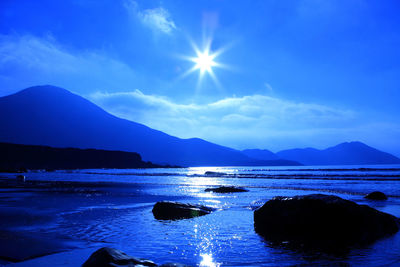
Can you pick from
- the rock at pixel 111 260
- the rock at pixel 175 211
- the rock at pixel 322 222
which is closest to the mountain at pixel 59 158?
the rock at pixel 175 211

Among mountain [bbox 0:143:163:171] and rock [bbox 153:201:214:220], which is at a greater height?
mountain [bbox 0:143:163:171]

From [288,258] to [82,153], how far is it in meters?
167

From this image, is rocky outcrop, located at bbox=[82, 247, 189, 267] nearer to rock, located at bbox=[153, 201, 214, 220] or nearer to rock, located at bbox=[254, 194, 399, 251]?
rock, located at bbox=[254, 194, 399, 251]

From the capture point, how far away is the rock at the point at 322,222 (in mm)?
8820

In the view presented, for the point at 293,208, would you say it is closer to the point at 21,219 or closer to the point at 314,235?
the point at 314,235

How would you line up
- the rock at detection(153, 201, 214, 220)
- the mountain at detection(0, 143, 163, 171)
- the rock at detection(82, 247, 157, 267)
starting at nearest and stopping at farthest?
1. the rock at detection(82, 247, 157, 267)
2. the rock at detection(153, 201, 214, 220)
3. the mountain at detection(0, 143, 163, 171)

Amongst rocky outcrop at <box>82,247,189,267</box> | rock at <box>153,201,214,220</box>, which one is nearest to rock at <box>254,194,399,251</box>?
rock at <box>153,201,214,220</box>

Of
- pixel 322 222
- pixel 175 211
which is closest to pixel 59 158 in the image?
pixel 175 211

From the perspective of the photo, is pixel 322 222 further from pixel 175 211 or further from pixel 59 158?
pixel 59 158

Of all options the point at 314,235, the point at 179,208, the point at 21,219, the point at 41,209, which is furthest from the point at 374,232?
the point at 41,209

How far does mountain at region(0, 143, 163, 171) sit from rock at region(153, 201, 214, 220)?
378 ft

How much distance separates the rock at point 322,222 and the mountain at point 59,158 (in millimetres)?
119630

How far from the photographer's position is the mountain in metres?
129

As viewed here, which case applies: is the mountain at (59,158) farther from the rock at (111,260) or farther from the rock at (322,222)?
the rock at (111,260)
